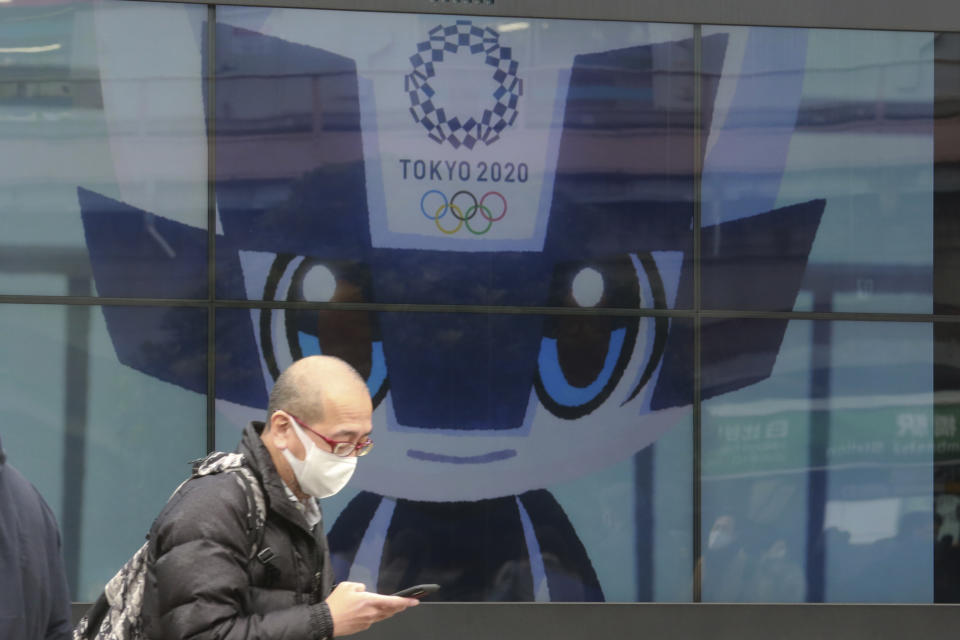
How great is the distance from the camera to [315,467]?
271 cm

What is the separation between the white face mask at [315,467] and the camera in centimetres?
270

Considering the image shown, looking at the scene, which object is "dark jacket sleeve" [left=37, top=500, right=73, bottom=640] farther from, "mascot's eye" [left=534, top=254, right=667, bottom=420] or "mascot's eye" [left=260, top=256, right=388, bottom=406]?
"mascot's eye" [left=534, top=254, right=667, bottom=420]

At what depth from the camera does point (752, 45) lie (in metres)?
8.16

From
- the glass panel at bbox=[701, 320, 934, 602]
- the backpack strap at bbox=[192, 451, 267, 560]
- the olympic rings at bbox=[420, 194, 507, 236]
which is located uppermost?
the olympic rings at bbox=[420, 194, 507, 236]

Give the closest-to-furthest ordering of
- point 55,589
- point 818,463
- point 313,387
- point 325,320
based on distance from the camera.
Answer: point 313,387 < point 55,589 < point 325,320 < point 818,463

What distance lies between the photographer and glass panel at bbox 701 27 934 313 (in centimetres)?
812

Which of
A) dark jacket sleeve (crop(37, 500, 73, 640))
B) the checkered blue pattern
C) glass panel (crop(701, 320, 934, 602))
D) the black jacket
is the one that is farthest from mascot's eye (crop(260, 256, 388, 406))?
the black jacket

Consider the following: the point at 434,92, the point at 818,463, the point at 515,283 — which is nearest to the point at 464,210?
the point at 515,283

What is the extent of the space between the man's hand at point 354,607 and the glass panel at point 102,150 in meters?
5.43

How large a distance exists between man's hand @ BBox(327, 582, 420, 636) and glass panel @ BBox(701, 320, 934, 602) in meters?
5.69

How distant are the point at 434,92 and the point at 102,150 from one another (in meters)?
2.33

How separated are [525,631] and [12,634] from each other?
5.61m

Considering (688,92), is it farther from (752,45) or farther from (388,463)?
(388,463)

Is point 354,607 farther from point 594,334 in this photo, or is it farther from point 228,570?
point 594,334
